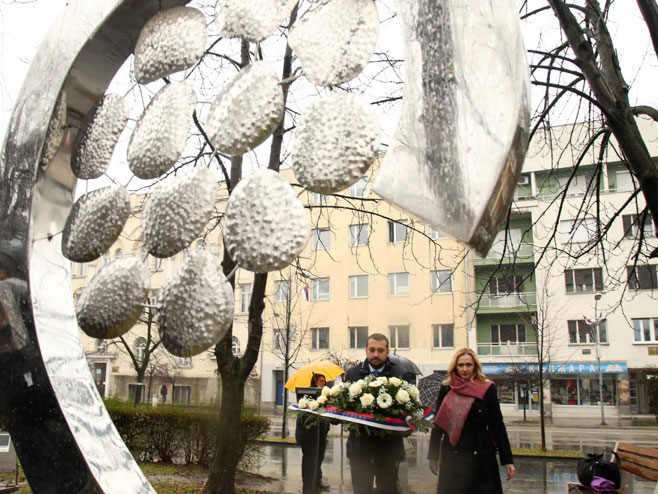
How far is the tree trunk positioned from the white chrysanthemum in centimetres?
269

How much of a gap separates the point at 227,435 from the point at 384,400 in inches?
133

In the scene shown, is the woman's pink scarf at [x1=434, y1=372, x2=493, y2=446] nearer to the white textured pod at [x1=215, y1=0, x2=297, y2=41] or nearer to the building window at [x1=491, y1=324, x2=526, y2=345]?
the white textured pod at [x1=215, y1=0, x2=297, y2=41]

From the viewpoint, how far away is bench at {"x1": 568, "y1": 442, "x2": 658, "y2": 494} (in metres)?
5.45

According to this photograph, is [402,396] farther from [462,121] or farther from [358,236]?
[358,236]

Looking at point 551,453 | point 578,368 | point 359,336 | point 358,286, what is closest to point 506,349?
point 578,368

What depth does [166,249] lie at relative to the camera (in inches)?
54.2

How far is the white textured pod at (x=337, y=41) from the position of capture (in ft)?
4.32

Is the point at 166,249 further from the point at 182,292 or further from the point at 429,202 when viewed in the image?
the point at 429,202

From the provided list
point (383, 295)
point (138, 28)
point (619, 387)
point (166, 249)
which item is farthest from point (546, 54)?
point (619, 387)

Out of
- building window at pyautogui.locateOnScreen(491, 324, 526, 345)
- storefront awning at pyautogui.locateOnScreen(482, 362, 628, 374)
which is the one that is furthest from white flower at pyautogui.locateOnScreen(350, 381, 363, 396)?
building window at pyautogui.locateOnScreen(491, 324, 526, 345)

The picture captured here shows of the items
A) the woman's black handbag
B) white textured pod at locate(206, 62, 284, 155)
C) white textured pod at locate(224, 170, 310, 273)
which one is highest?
white textured pod at locate(206, 62, 284, 155)

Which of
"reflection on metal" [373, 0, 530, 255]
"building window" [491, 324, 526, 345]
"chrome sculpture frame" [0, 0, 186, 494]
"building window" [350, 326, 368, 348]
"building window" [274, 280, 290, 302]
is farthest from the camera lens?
"building window" [491, 324, 526, 345]

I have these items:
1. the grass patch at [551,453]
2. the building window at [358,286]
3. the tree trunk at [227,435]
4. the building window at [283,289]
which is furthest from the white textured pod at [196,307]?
the building window at [358,286]

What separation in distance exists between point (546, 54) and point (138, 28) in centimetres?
554
